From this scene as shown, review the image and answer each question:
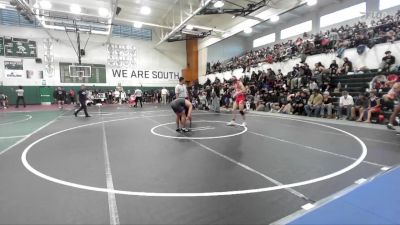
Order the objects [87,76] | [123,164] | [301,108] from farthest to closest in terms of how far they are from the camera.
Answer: [87,76] < [301,108] < [123,164]

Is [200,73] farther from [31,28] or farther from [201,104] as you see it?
[31,28]

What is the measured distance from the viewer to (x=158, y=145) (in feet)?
17.8

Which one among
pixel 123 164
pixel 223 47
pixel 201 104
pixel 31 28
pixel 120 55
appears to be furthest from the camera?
pixel 223 47

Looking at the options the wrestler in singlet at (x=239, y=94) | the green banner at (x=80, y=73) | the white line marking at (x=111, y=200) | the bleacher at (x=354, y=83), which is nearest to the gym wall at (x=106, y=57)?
the green banner at (x=80, y=73)

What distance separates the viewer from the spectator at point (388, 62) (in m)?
10.3

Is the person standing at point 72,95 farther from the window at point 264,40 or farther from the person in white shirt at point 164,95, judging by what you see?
the window at point 264,40

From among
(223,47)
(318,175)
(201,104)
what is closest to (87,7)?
(201,104)

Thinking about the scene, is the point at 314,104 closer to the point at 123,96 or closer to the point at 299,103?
the point at 299,103

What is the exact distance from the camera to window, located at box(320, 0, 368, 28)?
1753 cm

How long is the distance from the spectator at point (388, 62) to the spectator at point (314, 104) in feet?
9.21

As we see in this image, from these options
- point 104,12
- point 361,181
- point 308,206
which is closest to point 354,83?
point 361,181

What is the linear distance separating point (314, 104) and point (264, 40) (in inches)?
693

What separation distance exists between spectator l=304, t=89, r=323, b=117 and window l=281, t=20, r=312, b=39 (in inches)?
519

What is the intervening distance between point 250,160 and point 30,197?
3211mm
